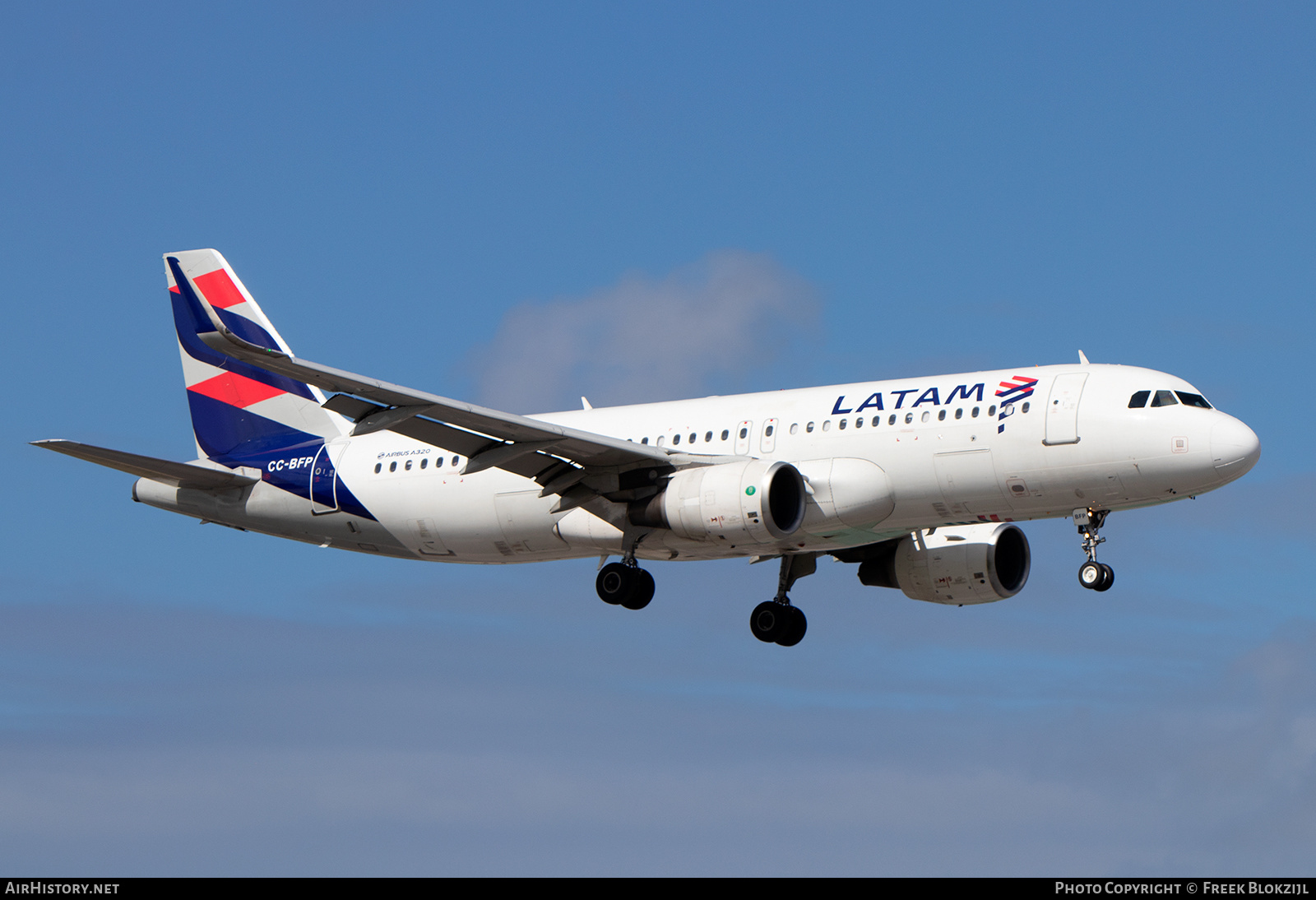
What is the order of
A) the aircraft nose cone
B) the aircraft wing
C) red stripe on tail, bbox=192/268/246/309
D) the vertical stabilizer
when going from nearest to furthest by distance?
the aircraft wing → the aircraft nose cone → the vertical stabilizer → red stripe on tail, bbox=192/268/246/309

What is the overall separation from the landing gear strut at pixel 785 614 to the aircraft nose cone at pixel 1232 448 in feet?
35.7

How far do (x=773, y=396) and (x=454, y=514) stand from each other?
8098 millimetres

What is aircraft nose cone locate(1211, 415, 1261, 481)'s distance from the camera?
117ft

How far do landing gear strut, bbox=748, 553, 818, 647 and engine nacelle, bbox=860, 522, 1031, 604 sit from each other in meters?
2.08

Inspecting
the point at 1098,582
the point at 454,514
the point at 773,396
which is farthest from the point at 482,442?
the point at 1098,582

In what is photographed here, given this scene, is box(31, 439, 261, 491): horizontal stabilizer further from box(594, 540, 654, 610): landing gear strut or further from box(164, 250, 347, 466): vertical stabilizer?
box(594, 540, 654, 610): landing gear strut

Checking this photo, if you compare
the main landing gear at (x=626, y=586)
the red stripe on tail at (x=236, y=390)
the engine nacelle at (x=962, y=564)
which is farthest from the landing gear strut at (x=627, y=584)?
the red stripe on tail at (x=236, y=390)

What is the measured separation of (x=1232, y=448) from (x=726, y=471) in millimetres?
10175

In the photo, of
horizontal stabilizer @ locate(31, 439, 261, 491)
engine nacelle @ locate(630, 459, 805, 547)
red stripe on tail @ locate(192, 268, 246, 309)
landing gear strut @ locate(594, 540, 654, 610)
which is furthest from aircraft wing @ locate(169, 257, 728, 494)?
red stripe on tail @ locate(192, 268, 246, 309)

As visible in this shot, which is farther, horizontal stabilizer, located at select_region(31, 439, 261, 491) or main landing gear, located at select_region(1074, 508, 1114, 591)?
horizontal stabilizer, located at select_region(31, 439, 261, 491)

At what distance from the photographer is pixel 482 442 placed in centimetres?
3884

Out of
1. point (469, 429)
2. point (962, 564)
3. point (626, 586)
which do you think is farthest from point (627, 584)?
point (962, 564)

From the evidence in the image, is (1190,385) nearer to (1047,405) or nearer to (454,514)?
(1047,405)

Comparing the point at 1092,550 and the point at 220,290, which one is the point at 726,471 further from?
the point at 220,290
